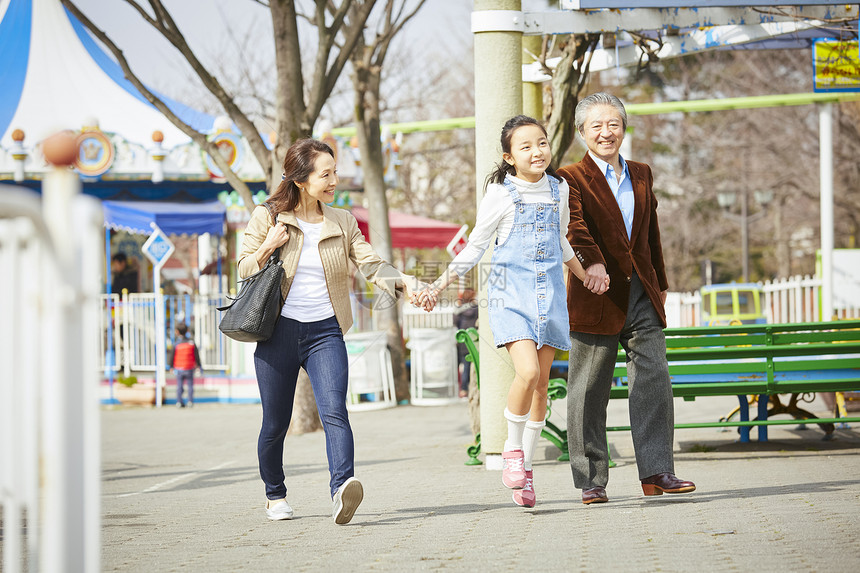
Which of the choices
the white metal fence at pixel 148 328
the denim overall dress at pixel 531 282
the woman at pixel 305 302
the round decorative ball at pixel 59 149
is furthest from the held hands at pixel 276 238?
the white metal fence at pixel 148 328

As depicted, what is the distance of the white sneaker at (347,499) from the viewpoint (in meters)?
4.87

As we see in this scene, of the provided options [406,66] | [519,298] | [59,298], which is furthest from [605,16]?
[406,66]

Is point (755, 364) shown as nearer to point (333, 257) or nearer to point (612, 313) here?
point (612, 313)

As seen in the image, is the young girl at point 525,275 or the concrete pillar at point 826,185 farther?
the concrete pillar at point 826,185

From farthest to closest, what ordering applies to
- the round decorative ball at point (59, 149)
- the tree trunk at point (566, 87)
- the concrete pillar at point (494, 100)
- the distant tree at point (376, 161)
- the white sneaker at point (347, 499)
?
the distant tree at point (376, 161) → the tree trunk at point (566, 87) → the concrete pillar at point (494, 100) → the white sneaker at point (347, 499) → the round decorative ball at point (59, 149)

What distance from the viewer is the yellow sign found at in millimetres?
9336

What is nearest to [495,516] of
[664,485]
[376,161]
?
[664,485]

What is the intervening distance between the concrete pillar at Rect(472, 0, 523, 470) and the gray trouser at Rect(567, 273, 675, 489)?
5.30 feet

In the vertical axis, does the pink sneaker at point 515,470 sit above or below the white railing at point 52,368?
below

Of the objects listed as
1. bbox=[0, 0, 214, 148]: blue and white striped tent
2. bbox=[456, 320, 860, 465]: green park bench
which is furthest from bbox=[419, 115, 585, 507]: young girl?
bbox=[0, 0, 214, 148]: blue and white striped tent

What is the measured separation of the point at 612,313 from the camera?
17.1 feet

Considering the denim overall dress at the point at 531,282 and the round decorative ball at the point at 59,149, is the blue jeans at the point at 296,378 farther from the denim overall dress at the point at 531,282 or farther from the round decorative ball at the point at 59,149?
the round decorative ball at the point at 59,149

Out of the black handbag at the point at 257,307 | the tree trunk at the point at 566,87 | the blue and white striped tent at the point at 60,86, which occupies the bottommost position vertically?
the black handbag at the point at 257,307

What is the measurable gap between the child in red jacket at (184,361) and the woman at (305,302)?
10.6m
